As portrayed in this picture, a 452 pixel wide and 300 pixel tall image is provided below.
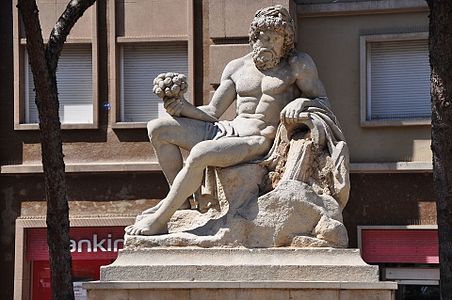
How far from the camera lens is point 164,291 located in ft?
45.4

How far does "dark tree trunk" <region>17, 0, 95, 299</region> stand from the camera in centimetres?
1838

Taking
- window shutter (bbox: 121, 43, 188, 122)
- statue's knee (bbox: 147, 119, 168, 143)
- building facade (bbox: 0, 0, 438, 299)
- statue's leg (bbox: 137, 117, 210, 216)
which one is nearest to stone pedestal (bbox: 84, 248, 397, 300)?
statue's leg (bbox: 137, 117, 210, 216)

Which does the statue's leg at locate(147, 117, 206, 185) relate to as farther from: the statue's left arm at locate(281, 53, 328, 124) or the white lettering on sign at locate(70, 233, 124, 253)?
the white lettering on sign at locate(70, 233, 124, 253)

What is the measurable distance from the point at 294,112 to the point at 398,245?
10848 millimetres

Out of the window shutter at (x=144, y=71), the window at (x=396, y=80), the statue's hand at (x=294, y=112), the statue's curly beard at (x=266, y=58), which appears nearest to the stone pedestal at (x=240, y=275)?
the statue's hand at (x=294, y=112)

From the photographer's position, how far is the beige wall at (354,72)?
81.0ft

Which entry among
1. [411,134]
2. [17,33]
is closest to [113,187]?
[17,33]

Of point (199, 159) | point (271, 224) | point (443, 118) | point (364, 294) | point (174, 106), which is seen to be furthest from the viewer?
point (443, 118)

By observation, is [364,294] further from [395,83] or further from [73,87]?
[73,87]

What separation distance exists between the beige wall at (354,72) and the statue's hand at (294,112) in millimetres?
10496

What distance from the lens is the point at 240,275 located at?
13.8 metres

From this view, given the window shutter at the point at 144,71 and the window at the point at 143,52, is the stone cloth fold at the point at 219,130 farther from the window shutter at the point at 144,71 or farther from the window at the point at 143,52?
the window shutter at the point at 144,71

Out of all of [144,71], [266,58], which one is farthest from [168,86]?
[144,71]

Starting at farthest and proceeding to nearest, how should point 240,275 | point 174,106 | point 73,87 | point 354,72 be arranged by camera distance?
point 73,87, point 354,72, point 174,106, point 240,275
